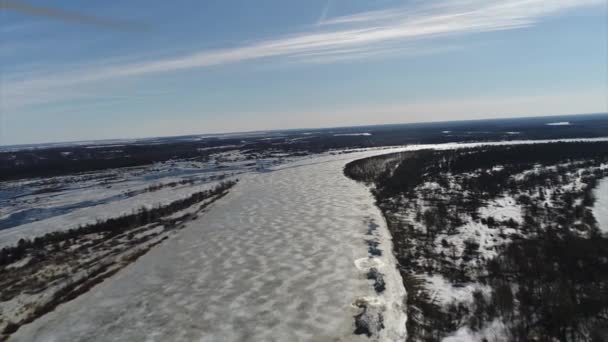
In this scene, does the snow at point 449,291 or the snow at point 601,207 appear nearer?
the snow at point 449,291

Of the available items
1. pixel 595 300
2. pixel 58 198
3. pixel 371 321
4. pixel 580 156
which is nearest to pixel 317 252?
pixel 371 321

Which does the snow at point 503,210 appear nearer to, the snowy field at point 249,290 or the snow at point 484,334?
the snowy field at point 249,290

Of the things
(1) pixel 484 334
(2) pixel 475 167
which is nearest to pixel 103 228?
(1) pixel 484 334

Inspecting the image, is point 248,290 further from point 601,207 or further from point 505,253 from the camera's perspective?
point 601,207

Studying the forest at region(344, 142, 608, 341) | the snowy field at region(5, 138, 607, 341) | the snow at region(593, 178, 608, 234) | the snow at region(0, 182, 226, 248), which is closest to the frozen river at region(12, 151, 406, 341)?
the snowy field at region(5, 138, 607, 341)

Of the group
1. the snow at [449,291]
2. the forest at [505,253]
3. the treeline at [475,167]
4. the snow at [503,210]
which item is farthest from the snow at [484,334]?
the treeline at [475,167]

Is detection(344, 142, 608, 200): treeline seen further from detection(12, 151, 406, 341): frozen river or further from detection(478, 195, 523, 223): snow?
detection(12, 151, 406, 341): frozen river
